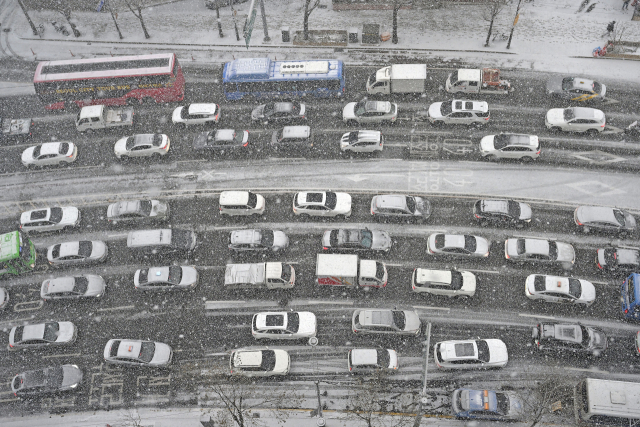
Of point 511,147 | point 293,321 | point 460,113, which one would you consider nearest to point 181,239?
point 293,321

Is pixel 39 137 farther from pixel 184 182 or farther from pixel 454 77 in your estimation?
pixel 454 77

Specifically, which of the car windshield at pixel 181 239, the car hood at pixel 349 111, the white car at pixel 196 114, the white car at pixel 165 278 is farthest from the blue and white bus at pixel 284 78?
the white car at pixel 165 278

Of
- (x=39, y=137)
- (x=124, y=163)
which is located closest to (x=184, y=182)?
(x=124, y=163)

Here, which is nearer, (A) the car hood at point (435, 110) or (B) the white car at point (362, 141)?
(B) the white car at point (362, 141)

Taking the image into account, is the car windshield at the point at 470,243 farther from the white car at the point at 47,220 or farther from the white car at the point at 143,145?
the white car at the point at 47,220

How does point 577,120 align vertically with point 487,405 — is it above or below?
above

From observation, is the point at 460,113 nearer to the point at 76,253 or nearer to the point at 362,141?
the point at 362,141
